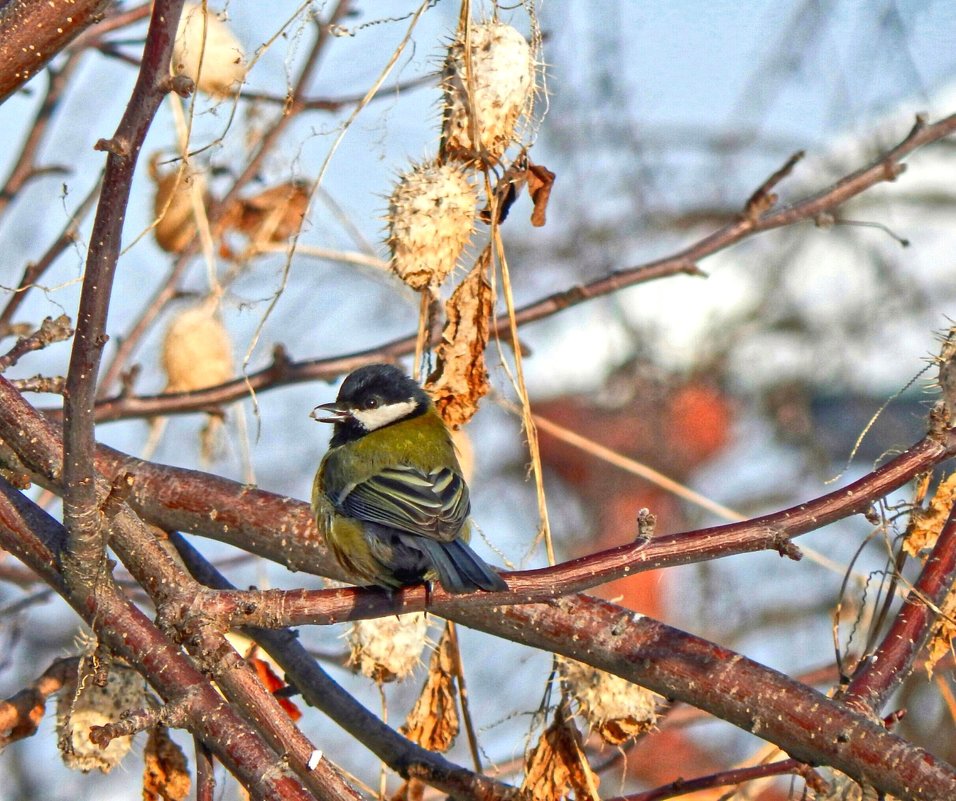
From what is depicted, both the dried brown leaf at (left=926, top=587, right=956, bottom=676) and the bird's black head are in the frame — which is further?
the bird's black head

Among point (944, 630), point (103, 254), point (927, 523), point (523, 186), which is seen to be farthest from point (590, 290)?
point (103, 254)

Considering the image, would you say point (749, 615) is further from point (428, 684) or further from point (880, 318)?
point (428, 684)

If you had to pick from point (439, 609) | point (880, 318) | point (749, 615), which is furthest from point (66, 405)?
point (880, 318)

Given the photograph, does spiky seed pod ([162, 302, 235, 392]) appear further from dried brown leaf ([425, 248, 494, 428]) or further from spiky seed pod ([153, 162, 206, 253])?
dried brown leaf ([425, 248, 494, 428])

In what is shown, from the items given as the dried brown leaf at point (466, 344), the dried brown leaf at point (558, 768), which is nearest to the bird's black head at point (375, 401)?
the dried brown leaf at point (466, 344)

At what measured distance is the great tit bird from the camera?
7.75 feet

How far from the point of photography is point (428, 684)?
2.54 meters

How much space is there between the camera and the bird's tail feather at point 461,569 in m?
2.01

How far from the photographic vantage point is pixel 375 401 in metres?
3.10

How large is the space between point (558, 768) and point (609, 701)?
0.58ft

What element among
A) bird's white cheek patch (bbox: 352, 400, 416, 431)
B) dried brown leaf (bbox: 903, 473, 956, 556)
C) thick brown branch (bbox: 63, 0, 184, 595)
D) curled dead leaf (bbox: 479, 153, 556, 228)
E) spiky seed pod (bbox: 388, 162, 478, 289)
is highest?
curled dead leaf (bbox: 479, 153, 556, 228)

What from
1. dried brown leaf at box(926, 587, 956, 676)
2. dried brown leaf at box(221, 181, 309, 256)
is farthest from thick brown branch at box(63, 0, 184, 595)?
dried brown leaf at box(221, 181, 309, 256)

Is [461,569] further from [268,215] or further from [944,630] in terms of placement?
[268,215]

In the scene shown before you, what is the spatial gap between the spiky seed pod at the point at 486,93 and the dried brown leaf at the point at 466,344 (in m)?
0.23
